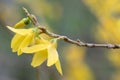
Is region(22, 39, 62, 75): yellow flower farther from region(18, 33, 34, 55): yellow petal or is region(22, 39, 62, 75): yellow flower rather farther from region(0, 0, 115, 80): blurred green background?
region(0, 0, 115, 80): blurred green background

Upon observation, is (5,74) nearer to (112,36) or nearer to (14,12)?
(14,12)

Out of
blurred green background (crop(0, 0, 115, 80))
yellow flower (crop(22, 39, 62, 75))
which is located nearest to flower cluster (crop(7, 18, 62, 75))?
yellow flower (crop(22, 39, 62, 75))

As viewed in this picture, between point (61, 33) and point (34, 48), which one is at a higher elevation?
point (34, 48)

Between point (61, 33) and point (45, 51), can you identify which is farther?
point (61, 33)

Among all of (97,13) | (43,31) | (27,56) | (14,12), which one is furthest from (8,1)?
(43,31)

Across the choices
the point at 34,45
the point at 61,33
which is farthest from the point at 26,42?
the point at 61,33

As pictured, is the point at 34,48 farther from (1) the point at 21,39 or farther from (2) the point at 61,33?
(2) the point at 61,33

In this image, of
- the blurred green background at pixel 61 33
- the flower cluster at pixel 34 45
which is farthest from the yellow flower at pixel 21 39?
the blurred green background at pixel 61 33
